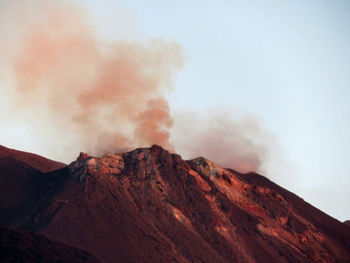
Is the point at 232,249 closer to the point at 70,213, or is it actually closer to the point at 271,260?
the point at 271,260

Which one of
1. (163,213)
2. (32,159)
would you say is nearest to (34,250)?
(163,213)

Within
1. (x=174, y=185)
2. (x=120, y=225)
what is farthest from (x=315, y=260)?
(x=120, y=225)

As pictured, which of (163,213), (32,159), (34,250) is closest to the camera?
(34,250)

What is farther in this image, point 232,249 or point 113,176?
point 113,176

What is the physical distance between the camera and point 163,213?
107312 mm

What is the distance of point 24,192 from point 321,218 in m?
71.0

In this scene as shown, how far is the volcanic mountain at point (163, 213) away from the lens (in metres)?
95.4

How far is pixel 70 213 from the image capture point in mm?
97500

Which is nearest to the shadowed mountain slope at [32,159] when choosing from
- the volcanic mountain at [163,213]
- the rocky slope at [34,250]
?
the volcanic mountain at [163,213]

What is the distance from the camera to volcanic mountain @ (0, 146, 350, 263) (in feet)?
313

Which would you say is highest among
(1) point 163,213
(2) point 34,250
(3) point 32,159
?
(3) point 32,159

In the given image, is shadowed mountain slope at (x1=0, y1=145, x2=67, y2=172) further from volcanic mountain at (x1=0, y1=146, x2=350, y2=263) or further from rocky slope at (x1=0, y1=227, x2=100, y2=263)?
rocky slope at (x1=0, y1=227, x2=100, y2=263)

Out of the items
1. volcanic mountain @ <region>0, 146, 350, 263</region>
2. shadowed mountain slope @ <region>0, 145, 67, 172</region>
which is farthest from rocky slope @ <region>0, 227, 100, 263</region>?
shadowed mountain slope @ <region>0, 145, 67, 172</region>

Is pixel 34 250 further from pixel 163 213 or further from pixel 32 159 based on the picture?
pixel 32 159
